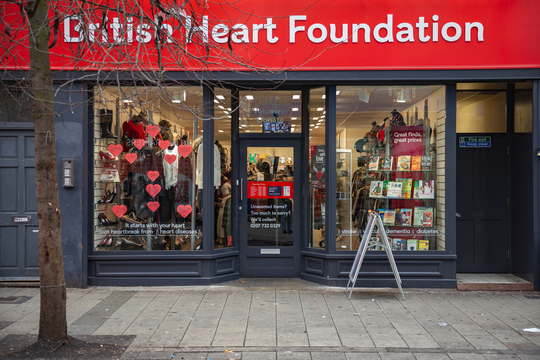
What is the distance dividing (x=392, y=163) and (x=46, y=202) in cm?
550

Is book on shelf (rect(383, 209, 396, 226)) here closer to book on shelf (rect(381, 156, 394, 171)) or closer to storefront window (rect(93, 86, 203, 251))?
book on shelf (rect(381, 156, 394, 171))

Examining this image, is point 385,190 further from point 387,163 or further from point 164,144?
point 164,144

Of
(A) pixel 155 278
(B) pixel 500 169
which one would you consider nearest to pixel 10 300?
(A) pixel 155 278

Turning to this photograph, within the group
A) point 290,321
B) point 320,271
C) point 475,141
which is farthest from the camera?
point 475,141

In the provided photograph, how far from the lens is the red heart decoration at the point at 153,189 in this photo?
7629 millimetres

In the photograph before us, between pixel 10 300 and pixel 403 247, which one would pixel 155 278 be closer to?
pixel 10 300

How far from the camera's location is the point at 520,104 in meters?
7.76

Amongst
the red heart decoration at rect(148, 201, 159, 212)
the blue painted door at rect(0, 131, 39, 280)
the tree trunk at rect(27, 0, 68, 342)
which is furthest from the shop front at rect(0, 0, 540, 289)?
the tree trunk at rect(27, 0, 68, 342)

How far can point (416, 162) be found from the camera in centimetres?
765

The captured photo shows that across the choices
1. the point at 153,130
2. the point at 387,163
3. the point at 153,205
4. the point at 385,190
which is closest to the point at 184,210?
the point at 153,205

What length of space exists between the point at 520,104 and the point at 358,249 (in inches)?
154

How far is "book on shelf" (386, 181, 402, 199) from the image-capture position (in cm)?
772

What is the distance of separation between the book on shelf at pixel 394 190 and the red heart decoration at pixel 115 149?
15.5 ft

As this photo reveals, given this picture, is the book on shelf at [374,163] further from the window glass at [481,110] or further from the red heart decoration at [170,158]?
the red heart decoration at [170,158]
